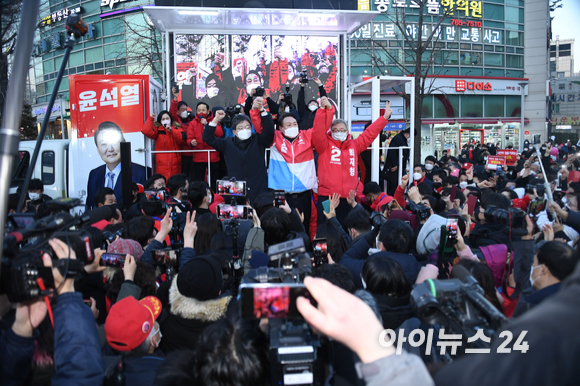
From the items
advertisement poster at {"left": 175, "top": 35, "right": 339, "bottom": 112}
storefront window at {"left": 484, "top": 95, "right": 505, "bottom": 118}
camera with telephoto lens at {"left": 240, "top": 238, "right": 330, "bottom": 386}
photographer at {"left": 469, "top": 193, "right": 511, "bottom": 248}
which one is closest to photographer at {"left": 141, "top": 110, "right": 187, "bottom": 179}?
advertisement poster at {"left": 175, "top": 35, "right": 339, "bottom": 112}

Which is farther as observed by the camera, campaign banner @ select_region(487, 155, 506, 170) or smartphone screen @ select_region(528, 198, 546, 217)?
campaign banner @ select_region(487, 155, 506, 170)

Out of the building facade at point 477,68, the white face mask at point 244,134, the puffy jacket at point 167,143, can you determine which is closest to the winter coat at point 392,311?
the white face mask at point 244,134

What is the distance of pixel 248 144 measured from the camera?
6.49 metres

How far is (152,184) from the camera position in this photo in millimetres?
6020

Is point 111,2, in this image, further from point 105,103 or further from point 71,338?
point 71,338

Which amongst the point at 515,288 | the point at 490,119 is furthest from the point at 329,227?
the point at 490,119

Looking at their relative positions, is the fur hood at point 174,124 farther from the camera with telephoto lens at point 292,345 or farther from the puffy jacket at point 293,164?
the camera with telephoto lens at point 292,345

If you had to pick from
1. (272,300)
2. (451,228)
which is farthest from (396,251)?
(272,300)

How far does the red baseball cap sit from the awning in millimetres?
6600

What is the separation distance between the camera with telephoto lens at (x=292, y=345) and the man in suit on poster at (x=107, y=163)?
656cm

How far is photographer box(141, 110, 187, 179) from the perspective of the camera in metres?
7.67

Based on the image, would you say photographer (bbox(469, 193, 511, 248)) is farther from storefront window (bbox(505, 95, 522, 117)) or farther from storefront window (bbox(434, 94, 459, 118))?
storefront window (bbox(505, 95, 522, 117))

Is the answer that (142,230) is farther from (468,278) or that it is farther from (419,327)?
(468,278)

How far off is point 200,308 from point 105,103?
255 inches
